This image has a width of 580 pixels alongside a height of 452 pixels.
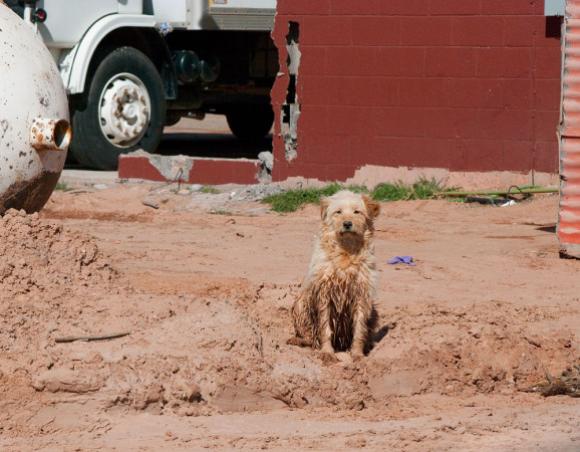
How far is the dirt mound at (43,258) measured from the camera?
7.79m

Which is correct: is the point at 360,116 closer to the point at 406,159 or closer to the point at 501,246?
the point at 406,159

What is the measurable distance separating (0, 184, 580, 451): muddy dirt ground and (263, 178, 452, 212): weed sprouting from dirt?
306 centimetres

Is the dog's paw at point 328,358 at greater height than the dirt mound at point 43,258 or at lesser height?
lesser

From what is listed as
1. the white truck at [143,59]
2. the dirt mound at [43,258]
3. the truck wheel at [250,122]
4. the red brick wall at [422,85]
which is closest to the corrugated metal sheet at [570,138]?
the red brick wall at [422,85]

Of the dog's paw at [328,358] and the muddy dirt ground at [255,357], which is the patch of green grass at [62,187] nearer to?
the muddy dirt ground at [255,357]

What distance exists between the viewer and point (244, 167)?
14.8m

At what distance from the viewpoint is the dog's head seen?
7.68 meters

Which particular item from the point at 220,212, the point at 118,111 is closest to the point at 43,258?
the point at 220,212

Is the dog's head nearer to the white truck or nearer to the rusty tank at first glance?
the rusty tank

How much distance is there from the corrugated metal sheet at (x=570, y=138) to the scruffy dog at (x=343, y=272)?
10.3 feet

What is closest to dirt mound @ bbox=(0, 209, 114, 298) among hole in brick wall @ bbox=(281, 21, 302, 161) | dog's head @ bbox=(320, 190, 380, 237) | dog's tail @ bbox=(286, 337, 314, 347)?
dog's tail @ bbox=(286, 337, 314, 347)

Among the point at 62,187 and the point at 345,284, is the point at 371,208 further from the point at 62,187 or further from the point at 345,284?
the point at 62,187

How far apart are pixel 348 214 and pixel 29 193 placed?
237 centimetres

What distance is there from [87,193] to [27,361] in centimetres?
744
